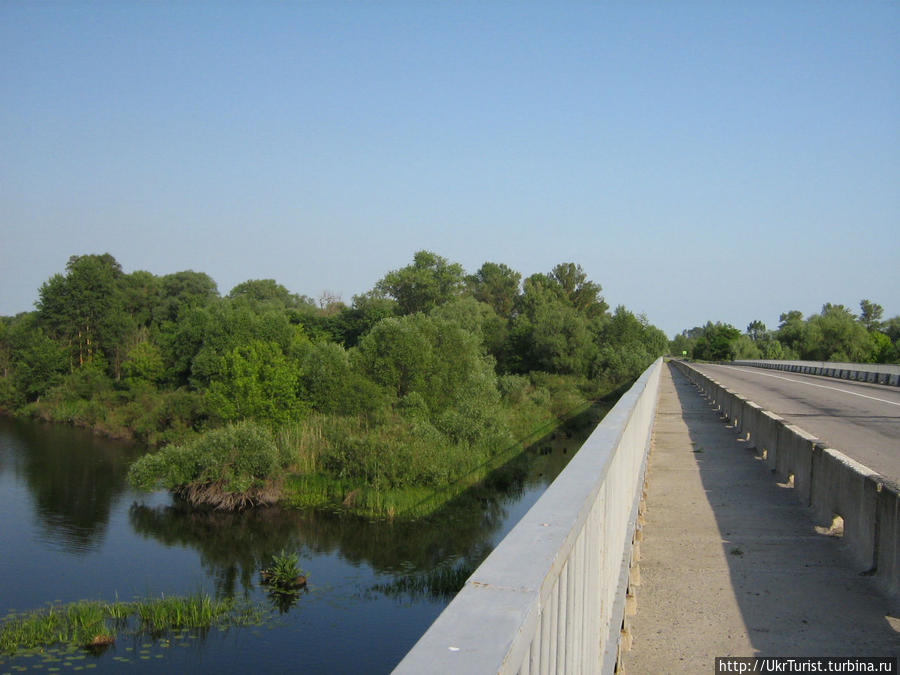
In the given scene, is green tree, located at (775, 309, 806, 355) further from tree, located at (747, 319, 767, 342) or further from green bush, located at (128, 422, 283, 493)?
green bush, located at (128, 422, 283, 493)

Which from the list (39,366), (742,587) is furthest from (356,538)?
(39,366)

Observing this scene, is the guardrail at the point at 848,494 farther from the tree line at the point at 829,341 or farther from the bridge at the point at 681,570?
the tree line at the point at 829,341

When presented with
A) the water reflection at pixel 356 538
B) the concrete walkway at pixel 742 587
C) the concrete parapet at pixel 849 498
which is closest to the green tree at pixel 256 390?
the water reflection at pixel 356 538

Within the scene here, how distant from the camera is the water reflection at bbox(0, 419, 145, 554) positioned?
2697 centimetres

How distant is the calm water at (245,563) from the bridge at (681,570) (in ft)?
35.6

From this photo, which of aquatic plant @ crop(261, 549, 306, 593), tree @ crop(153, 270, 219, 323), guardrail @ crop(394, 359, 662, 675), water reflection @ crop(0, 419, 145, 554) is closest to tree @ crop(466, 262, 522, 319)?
tree @ crop(153, 270, 219, 323)

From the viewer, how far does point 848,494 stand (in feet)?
20.8

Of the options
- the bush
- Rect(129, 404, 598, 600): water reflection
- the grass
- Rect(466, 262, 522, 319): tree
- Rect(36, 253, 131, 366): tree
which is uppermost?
Rect(466, 262, 522, 319): tree

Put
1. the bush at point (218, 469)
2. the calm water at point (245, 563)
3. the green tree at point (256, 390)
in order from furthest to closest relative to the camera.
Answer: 1. the green tree at point (256, 390)
2. the bush at point (218, 469)
3. the calm water at point (245, 563)

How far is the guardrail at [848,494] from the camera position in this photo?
5270 millimetres

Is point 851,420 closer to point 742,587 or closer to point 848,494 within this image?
point 848,494

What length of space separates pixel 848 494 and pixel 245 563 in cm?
2036

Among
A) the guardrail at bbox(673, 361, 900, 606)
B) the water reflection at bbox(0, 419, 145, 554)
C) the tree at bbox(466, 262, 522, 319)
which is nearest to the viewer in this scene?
the guardrail at bbox(673, 361, 900, 606)

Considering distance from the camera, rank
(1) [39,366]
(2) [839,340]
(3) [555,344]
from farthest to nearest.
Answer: (2) [839,340]
(3) [555,344]
(1) [39,366]
